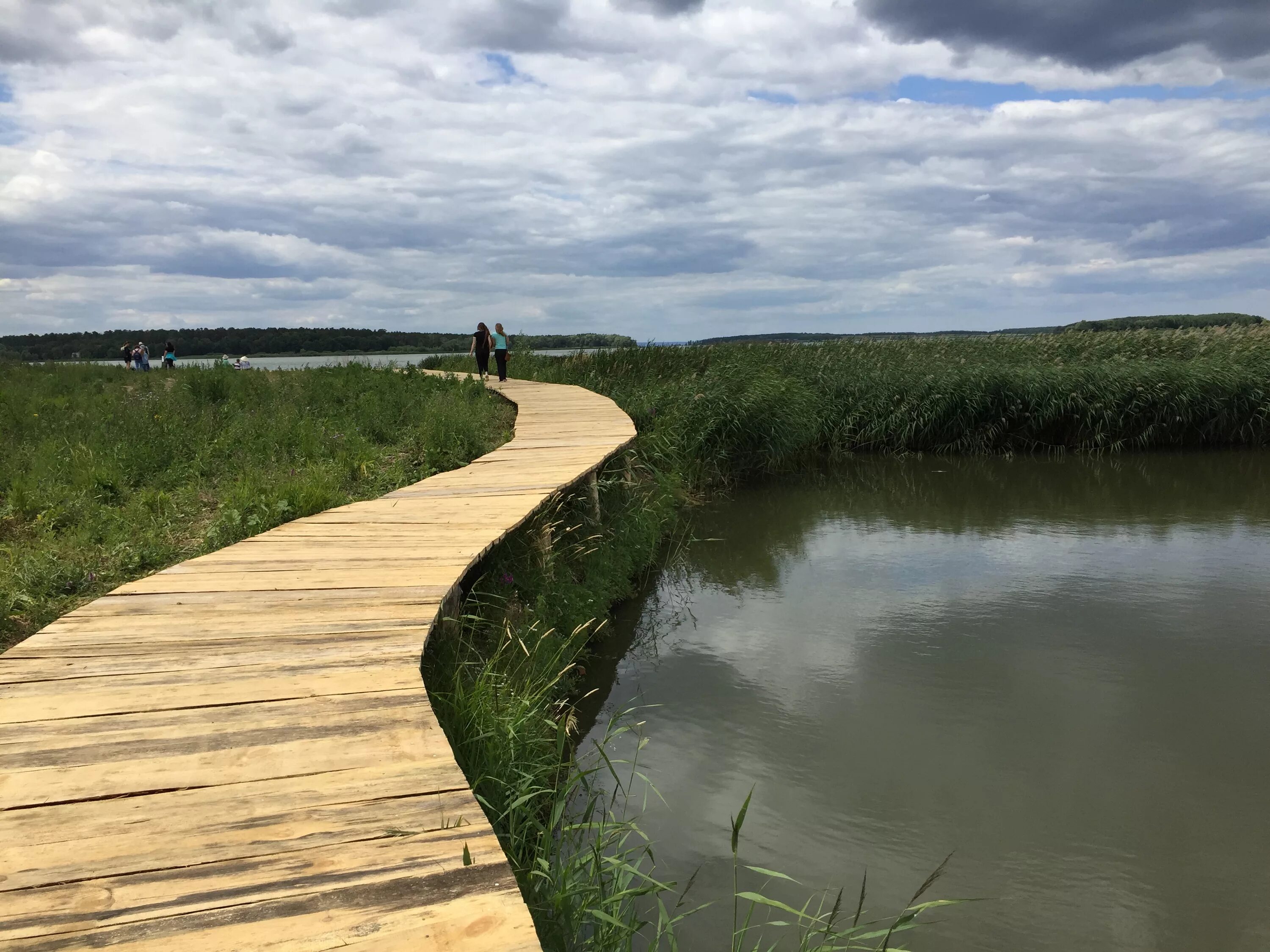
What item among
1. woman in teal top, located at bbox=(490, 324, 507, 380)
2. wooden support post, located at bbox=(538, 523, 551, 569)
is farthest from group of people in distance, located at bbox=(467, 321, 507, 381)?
wooden support post, located at bbox=(538, 523, 551, 569)

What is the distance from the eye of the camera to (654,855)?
138 inches

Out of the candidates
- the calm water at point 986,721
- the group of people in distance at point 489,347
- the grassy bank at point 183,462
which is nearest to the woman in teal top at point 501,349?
the group of people in distance at point 489,347

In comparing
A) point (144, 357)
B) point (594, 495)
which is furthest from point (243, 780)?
point (144, 357)

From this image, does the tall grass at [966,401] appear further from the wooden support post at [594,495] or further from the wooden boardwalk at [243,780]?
the wooden boardwalk at [243,780]

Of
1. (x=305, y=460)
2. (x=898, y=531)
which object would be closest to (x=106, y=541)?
(x=305, y=460)

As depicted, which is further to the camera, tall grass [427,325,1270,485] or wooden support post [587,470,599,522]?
tall grass [427,325,1270,485]

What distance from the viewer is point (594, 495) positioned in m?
7.02

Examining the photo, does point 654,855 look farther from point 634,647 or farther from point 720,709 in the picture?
point 634,647

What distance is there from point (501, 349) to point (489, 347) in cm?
142

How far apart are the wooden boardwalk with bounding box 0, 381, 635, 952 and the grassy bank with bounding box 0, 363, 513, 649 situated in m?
1.48

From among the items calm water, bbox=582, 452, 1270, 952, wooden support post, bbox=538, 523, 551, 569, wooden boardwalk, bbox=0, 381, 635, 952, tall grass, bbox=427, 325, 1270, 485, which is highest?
tall grass, bbox=427, 325, 1270, 485

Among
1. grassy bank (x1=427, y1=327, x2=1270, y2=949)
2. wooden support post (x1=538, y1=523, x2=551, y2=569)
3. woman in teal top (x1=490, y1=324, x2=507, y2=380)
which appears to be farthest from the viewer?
woman in teal top (x1=490, y1=324, x2=507, y2=380)

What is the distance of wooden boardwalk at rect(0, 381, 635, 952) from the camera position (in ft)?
5.16

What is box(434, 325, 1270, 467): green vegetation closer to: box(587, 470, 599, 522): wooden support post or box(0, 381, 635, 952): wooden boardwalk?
box(587, 470, 599, 522): wooden support post
